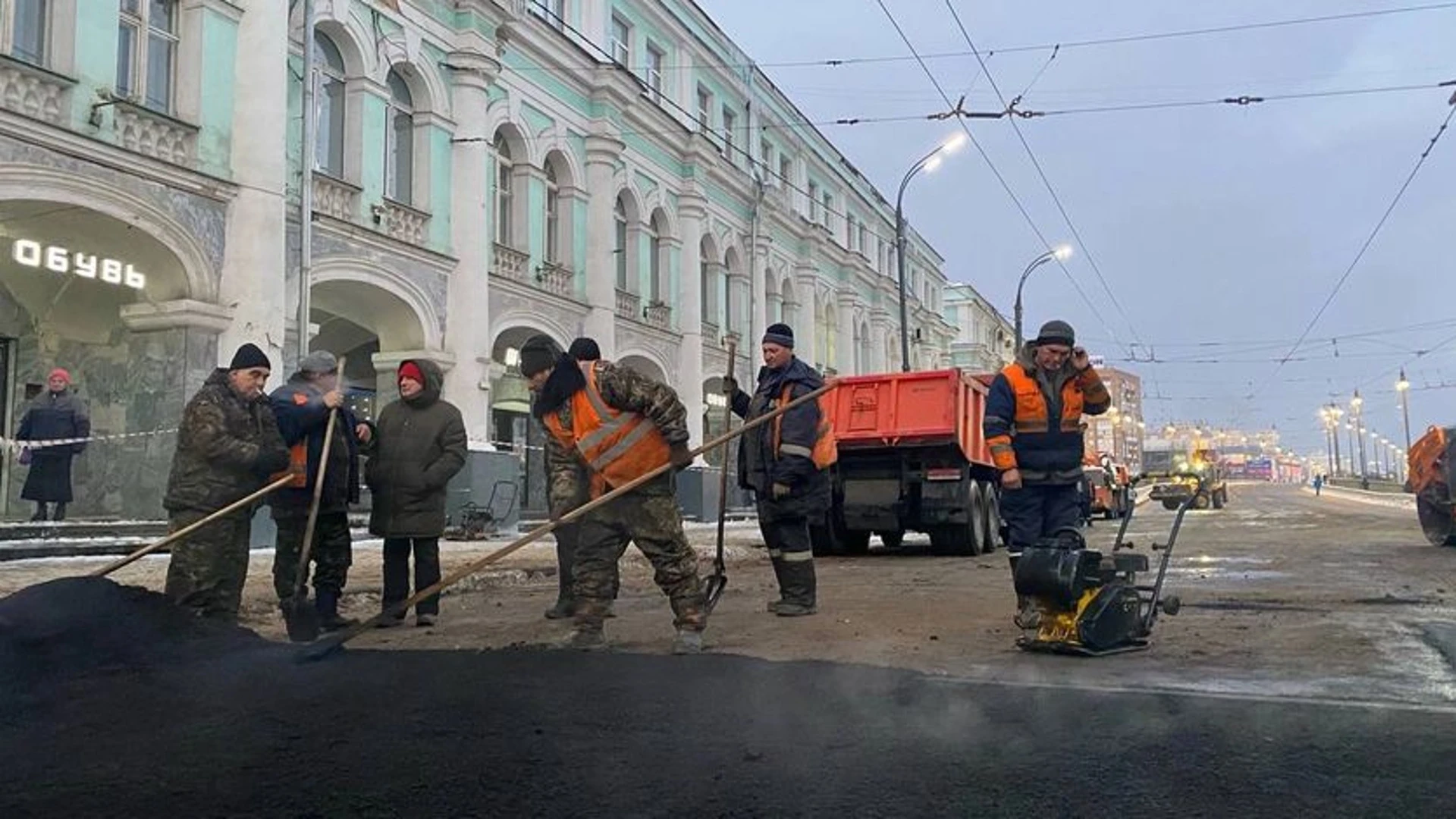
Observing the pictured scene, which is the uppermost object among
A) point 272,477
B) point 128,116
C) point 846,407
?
point 128,116

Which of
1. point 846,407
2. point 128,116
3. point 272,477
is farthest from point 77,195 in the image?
point 846,407

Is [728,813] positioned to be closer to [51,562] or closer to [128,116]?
[51,562]

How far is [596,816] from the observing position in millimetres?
2867

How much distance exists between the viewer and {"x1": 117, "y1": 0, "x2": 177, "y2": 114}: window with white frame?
39.4ft

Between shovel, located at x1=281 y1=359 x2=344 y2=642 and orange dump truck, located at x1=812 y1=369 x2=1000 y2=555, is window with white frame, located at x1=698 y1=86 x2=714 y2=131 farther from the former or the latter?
shovel, located at x1=281 y1=359 x2=344 y2=642

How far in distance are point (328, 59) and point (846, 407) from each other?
28.4 ft

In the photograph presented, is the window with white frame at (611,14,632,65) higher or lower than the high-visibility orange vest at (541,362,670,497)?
higher

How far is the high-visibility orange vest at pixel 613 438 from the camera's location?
5.71 m

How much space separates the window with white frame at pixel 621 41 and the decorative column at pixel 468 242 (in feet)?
19.7

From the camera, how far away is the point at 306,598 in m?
6.13

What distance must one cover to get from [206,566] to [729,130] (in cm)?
2445

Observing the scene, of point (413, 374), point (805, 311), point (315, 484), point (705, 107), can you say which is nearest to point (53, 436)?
point (413, 374)

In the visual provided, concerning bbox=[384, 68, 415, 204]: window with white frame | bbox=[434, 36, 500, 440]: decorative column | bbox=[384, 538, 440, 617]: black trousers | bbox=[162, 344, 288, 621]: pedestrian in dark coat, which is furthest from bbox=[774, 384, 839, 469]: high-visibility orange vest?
bbox=[384, 68, 415, 204]: window with white frame

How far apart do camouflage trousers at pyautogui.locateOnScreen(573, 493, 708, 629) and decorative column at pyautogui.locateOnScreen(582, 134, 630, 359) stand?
15331 mm
